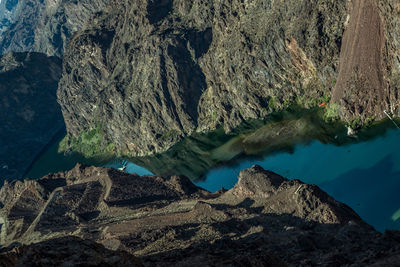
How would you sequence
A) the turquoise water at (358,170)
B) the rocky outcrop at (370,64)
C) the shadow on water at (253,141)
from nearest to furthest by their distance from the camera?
the turquoise water at (358,170)
the rocky outcrop at (370,64)
the shadow on water at (253,141)

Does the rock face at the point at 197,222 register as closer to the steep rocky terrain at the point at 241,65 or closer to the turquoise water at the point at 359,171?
the turquoise water at the point at 359,171

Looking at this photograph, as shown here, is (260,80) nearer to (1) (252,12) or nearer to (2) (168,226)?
(1) (252,12)

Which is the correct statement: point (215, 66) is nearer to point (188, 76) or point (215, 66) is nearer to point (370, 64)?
point (188, 76)

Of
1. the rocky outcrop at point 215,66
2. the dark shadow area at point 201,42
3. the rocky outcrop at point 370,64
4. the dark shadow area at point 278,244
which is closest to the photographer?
the dark shadow area at point 278,244

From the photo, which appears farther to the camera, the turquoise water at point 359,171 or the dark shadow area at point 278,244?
→ the turquoise water at point 359,171

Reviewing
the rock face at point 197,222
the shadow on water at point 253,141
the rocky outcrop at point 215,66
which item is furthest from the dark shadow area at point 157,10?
the rock face at point 197,222

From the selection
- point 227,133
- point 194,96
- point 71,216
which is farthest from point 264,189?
point 194,96

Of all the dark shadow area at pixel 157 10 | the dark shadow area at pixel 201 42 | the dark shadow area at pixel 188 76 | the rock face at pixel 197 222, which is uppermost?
the dark shadow area at pixel 157 10
